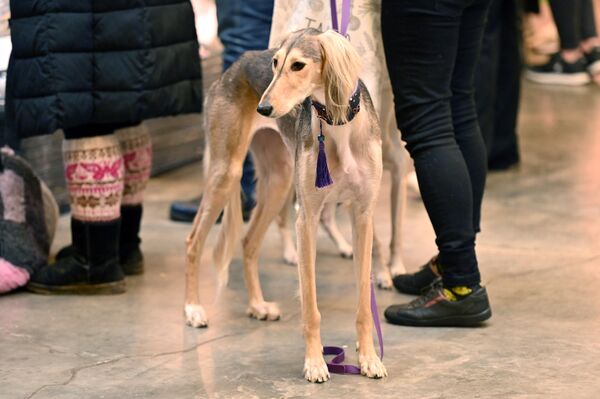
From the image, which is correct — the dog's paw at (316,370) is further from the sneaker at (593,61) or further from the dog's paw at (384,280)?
the sneaker at (593,61)

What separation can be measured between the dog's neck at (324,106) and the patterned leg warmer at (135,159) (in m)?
1.27

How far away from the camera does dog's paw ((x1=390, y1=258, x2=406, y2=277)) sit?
4445mm

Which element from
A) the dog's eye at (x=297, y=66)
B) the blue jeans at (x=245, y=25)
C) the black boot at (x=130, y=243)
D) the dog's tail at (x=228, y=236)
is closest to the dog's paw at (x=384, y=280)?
the dog's tail at (x=228, y=236)

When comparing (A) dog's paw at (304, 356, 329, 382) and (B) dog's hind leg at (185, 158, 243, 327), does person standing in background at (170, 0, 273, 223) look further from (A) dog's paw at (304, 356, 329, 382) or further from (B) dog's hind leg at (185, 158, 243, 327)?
(A) dog's paw at (304, 356, 329, 382)

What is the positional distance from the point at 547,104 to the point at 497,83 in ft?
5.63

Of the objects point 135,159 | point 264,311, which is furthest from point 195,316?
point 135,159

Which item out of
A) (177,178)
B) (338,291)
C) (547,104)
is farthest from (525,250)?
(547,104)

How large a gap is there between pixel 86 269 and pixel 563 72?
16.6 feet

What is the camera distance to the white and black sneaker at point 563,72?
830 centimetres

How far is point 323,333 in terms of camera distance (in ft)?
12.6

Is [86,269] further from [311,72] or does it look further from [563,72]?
[563,72]

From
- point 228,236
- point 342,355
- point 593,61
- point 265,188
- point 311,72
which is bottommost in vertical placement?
point 593,61

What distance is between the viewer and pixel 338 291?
170 inches

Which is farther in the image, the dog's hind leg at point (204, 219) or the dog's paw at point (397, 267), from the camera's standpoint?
the dog's paw at point (397, 267)
